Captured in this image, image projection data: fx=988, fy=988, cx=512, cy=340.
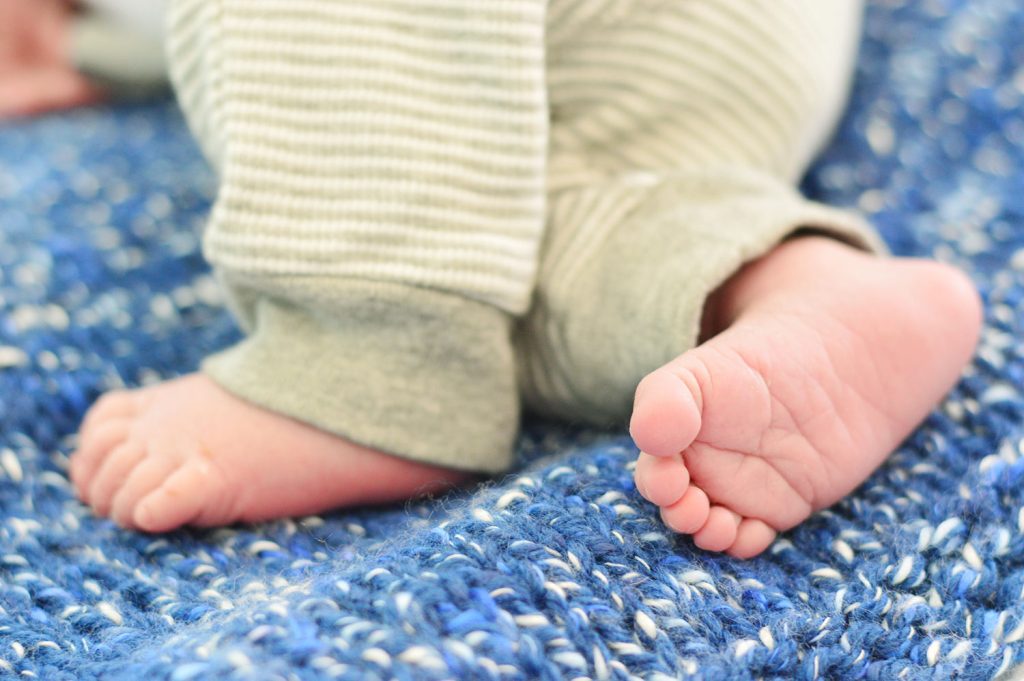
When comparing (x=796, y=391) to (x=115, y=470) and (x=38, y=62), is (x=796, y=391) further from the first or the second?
(x=38, y=62)

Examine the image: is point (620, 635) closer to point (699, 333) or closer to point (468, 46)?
point (699, 333)

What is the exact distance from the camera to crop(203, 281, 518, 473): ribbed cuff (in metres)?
0.72

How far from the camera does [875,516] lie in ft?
2.16

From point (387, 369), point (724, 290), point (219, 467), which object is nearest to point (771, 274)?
point (724, 290)

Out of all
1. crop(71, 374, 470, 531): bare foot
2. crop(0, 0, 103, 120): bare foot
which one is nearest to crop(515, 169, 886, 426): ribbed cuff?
crop(71, 374, 470, 531): bare foot

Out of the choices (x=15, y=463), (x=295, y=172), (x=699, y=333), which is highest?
(x=295, y=172)

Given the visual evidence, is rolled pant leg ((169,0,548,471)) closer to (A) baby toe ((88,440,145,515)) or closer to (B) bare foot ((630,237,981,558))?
(A) baby toe ((88,440,145,515))

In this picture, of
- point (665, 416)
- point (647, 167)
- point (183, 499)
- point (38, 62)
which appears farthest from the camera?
point (38, 62)

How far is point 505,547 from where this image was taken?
1.84 ft

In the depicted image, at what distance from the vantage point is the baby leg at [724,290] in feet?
1.95

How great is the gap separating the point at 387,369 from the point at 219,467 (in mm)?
138

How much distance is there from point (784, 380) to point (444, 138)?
0.98 feet

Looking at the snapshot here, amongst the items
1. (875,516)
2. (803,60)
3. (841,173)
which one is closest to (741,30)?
(803,60)

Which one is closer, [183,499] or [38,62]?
[183,499]
